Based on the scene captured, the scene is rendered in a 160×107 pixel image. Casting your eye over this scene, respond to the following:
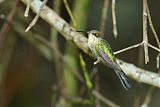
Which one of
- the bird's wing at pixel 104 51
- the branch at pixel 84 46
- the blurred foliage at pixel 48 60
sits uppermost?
the bird's wing at pixel 104 51

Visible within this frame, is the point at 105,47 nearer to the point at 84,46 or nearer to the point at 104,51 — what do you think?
the point at 104,51

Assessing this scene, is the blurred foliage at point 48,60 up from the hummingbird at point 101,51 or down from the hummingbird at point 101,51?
down

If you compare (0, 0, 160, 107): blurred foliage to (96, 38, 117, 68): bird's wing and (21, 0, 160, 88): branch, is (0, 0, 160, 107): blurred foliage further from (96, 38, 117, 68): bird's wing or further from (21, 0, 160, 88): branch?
(96, 38, 117, 68): bird's wing

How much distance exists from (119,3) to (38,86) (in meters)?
0.61

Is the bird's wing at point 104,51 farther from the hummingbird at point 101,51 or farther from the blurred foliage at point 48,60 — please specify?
the blurred foliage at point 48,60

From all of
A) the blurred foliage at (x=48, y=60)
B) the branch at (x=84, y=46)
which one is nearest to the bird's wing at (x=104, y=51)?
the branch at (x=84, y=46)

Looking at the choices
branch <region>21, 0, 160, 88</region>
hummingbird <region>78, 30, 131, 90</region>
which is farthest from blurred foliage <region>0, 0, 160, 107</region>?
hummingbird <region>78, 30, 131, 90</region>

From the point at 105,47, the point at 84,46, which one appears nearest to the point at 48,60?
the point at 84,46

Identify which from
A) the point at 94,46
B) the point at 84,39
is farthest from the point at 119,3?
the point at 94,46

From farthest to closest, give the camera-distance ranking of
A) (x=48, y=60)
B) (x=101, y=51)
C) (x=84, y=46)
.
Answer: (x=48, y=60)
(x=84, y=46)
(x=101, y=51)

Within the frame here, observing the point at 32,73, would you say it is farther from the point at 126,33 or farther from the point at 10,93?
the point at 126,33

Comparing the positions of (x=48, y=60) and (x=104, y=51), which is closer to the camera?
(x=104, y=51)

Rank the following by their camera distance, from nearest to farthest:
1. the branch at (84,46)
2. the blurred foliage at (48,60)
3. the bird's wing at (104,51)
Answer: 1. the bird's wing at (104,51)
2. the branch at (84,46)
3. the blurred foliage at (48,60)

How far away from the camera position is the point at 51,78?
2.24m
